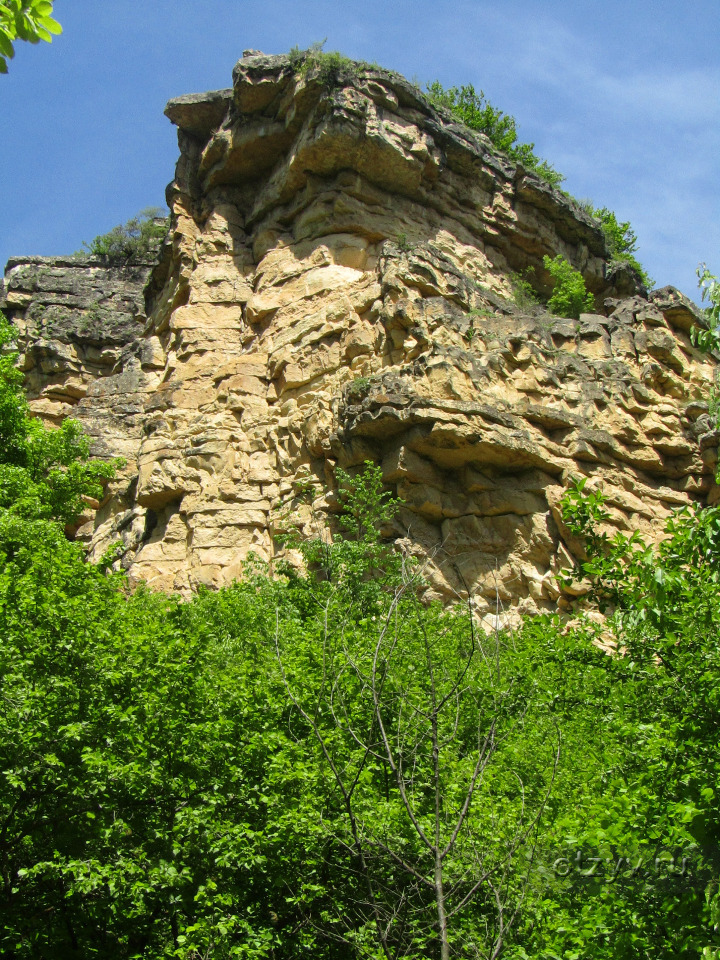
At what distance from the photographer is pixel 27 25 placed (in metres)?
5.12

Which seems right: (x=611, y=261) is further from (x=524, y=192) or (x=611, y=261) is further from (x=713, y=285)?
(x=713, y=285)

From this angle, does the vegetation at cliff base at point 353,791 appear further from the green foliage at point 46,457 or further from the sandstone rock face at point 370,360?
the sandstone rock face at point 370,360

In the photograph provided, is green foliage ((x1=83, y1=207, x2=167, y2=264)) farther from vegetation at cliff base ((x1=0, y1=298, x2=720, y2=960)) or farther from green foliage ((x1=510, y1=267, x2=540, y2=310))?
A: vegetation at cliff base ((x1=0, y1=298, x2=720, y2=960))

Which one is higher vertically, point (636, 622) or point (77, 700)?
point (636, 622)

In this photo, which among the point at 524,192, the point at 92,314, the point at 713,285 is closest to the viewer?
the point at 713,285

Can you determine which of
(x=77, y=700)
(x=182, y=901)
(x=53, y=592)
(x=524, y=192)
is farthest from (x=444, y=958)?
(x=524, y=192)

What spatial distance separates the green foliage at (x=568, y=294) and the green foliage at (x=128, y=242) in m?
15.2

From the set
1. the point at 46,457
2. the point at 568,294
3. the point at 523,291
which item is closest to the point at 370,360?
the point at 46,457

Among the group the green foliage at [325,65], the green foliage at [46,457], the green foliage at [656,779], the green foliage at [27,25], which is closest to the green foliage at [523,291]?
the green foliage at [325,65]

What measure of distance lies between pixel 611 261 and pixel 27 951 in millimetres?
25962

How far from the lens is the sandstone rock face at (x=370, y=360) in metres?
19.5

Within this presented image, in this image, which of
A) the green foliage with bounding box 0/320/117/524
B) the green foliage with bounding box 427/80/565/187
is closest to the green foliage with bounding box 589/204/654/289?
the green foliage with bounding box 427/80/565/187

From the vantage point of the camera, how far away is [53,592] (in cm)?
1161

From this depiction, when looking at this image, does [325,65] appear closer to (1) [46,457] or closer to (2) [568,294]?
(2) [568,294]
